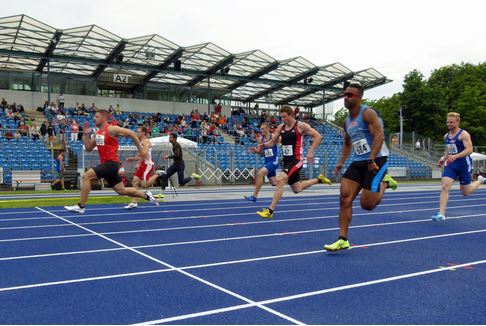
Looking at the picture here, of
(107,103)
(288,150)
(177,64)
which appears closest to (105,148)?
(288,150)

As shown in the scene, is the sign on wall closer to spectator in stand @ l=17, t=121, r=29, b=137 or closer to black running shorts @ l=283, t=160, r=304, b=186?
spectator in stand @ l=17, t=121, r=29, b=137

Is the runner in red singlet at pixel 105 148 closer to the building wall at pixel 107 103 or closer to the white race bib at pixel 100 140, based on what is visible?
the white race bib at pixel 100 140

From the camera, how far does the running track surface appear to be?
3340 mm

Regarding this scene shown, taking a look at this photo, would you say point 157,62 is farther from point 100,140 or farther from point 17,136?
point 100,140

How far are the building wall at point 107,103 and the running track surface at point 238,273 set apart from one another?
28.3 metres

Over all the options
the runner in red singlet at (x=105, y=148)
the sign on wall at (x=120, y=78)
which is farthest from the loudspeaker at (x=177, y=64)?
the runner in red singlet at (x=105, y=148)

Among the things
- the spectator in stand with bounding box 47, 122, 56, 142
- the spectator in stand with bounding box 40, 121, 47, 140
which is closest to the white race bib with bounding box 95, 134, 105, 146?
the spectator in stand with bounding box 47, 122, 56, 142

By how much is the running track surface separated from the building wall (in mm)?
28263

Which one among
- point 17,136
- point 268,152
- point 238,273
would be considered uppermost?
point 17,136

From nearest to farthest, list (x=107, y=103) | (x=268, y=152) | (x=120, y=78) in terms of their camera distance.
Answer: (x=268, y=152) < (x=120, y=78) < (x=107, y=103)

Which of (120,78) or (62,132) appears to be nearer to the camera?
(62,132)

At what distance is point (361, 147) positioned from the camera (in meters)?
5.78

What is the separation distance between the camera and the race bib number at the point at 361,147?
5730 mm

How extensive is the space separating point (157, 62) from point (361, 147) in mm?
29527
